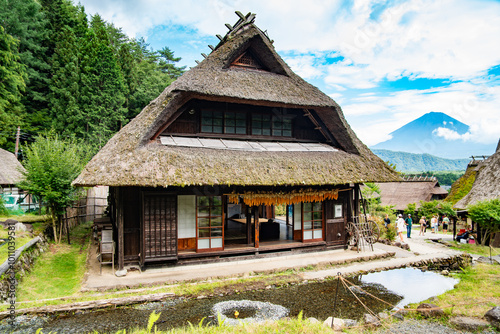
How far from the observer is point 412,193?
32469 millimetres

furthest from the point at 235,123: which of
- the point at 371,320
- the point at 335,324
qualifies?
the point at 371,320

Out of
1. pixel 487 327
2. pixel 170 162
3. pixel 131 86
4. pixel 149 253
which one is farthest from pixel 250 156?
pixel 131 86

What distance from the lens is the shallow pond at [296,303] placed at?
6.27 m

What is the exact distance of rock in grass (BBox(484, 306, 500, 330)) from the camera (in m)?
6.00

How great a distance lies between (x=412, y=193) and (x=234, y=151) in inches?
1140

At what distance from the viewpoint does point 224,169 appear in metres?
9.32

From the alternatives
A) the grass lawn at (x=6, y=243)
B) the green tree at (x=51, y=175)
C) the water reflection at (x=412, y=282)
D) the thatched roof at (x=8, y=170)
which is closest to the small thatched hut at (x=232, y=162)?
the green tree at (x=51, y=175)

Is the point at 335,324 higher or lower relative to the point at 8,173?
lower

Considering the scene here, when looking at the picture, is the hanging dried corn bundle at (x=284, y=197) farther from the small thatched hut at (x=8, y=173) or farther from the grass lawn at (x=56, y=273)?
the small thatched hut at (x=8, y=173)

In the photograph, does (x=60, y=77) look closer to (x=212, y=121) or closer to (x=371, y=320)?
(x=212, y=121)

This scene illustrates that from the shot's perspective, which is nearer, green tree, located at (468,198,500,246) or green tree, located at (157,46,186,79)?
green tree, located at (468,198,500,246)

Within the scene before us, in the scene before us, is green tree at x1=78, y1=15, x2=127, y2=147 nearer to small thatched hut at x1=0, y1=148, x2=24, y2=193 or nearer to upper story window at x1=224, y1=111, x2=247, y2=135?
small thatched hut at x1=0, y1=148, x2=24, y2=193

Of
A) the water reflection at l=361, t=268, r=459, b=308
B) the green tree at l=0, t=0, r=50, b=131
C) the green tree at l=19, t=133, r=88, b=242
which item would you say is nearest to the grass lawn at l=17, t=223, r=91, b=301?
the green tree at l=19, t=133, r=88, b=242

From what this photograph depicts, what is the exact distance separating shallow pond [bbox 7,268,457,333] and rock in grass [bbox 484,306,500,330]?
178cm
